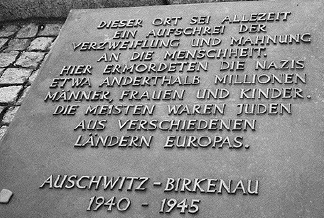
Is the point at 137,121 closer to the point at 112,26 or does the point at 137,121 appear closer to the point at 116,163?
the point at 116,163

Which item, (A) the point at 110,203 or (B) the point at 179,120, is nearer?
(A) the point at 110,203

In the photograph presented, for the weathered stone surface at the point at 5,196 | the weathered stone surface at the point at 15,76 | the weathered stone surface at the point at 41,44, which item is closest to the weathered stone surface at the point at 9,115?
the weathered stone surface at the point at 15,76

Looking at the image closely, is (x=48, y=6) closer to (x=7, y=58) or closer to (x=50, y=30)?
(x=50, y=30)

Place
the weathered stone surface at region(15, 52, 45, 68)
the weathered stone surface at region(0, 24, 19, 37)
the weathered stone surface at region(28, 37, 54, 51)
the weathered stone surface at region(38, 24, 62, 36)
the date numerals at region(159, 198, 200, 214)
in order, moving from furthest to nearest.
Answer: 1. the weathered stone surface at region(0, 24, 19, 37)
2. the weathered stone surface at region(38, 24, 62, 36)
3. the weathered stone surface at region(28, 37, 54, 51)
4. the weathered stone surface at region(15, 52, 45, 68)
5. the date numerals at region(159, 198, 200, 214)

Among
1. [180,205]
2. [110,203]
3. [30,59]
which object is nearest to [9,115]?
[30,59]

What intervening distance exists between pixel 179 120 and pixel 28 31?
286 centimetres

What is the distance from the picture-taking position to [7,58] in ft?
16.3

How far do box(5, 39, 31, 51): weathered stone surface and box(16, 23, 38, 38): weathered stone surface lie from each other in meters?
0.10

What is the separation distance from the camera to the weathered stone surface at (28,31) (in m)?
5.26

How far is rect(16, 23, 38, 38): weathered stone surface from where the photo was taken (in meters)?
5.26

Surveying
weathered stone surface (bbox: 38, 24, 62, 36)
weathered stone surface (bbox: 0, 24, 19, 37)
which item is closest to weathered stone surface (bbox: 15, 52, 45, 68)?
weathered stone surface (bbox: 38, 24, 62, 36)

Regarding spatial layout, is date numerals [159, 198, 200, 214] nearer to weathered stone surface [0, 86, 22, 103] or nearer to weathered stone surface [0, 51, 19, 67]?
weathered stone surface [0, 86, 22, 103]

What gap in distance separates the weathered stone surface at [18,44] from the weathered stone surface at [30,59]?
0.14 metres

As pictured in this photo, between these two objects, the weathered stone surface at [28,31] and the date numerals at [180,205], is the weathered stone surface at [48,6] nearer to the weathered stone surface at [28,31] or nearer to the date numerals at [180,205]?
the weathered stone surface at [28,31]
